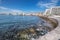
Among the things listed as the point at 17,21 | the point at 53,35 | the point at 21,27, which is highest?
the point at 17,21

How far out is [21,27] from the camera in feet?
5.97

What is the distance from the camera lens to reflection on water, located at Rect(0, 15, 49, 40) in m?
1.72

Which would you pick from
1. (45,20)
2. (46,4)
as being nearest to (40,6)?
(46,4)

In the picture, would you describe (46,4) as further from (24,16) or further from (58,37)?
(58,37)

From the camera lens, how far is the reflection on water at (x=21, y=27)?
1.72m

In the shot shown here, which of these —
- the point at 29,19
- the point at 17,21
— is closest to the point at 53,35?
the point at 29,19

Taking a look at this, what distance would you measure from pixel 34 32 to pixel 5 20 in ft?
1.79

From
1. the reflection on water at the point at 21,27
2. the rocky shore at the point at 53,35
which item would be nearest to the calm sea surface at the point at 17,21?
the reflection on water at the point at 21,27

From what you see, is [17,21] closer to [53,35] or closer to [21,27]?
[21,27]

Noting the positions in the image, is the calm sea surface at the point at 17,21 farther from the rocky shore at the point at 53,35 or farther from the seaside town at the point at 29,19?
the rocky shore at the point at 53,35

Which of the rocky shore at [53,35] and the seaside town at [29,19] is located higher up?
the seaside town at [29,19]

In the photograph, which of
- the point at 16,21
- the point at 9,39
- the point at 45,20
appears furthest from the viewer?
the point at 45,20

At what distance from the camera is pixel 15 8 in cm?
182

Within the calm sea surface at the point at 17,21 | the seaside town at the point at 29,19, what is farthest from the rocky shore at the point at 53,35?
the calm sea surface at the point at 17,21
